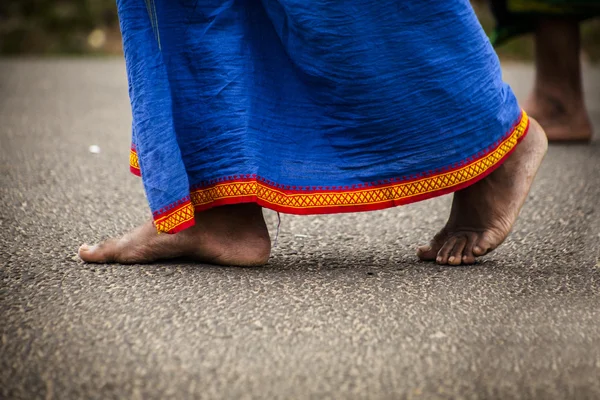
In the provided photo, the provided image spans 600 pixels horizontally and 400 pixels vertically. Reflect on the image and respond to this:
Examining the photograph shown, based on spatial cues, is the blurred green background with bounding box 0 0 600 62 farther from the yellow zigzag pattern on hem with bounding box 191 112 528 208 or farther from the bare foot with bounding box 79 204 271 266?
the bare foot with bounding box 79 204 271 266

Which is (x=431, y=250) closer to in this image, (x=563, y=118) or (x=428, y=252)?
(x=428, y=252)

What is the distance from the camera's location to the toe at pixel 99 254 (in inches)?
65.5

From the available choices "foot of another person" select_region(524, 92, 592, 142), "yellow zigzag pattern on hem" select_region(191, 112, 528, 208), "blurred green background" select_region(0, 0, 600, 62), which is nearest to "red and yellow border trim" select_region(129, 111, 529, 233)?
"yellow zigzag pattern on hem" select_region(191, 112, 528, 208)

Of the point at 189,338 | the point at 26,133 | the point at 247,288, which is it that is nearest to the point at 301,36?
the point at 247,288

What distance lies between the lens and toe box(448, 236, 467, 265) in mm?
1684

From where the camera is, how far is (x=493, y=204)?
1676mm

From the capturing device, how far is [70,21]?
25.9 ft

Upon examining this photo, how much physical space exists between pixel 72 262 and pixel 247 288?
0.45m

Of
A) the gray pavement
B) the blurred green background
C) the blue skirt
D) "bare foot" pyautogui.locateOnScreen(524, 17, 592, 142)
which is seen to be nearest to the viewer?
the gray pavement

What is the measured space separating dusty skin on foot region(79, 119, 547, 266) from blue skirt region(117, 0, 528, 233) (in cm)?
7

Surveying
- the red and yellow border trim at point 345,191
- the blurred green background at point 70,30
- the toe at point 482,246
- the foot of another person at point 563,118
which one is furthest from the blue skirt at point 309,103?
the blurred green background at point 70,30

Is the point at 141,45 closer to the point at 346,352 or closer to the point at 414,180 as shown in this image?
the point at 414,180

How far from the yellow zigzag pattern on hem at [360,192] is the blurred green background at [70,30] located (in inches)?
239

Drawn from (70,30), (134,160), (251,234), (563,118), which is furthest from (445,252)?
(70,30)
